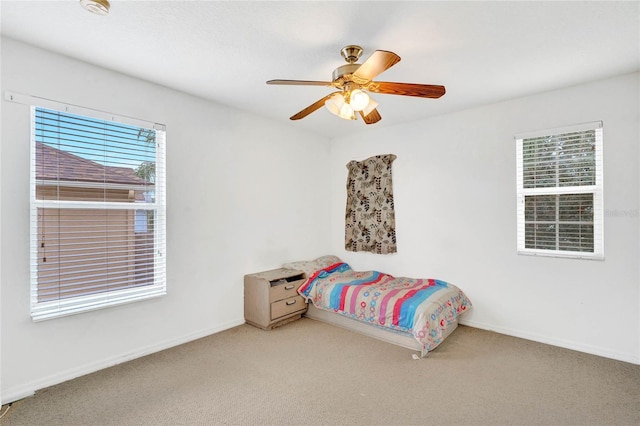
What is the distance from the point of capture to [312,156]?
4535 mm

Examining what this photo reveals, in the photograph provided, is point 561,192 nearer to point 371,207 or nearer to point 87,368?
point 371,207

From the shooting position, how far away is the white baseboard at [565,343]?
2622 millimetres

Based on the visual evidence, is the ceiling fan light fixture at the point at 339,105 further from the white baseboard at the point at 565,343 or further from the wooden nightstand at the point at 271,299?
the white baseboard at the point at 565,343

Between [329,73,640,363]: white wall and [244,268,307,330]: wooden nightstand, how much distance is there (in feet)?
4.10

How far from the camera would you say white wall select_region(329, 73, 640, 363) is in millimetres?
2646

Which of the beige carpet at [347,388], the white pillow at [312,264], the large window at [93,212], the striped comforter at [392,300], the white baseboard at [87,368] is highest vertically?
the large window at [93,212]

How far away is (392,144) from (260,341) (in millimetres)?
2907

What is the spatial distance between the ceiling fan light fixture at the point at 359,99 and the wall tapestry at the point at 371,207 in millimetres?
2109

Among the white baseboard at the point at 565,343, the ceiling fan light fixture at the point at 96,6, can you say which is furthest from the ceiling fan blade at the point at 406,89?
the white baseboard at the point at 565,343

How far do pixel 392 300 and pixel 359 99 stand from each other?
6.41ft

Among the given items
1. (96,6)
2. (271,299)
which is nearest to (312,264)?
(271,299)

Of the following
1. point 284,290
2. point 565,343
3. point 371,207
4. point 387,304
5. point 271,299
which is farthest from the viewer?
point 371,207

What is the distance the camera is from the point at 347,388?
225cm

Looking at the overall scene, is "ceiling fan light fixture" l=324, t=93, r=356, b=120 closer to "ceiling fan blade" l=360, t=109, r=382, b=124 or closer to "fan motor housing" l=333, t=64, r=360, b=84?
"fan motor housing" l=333, t=64, r=360, b=84
